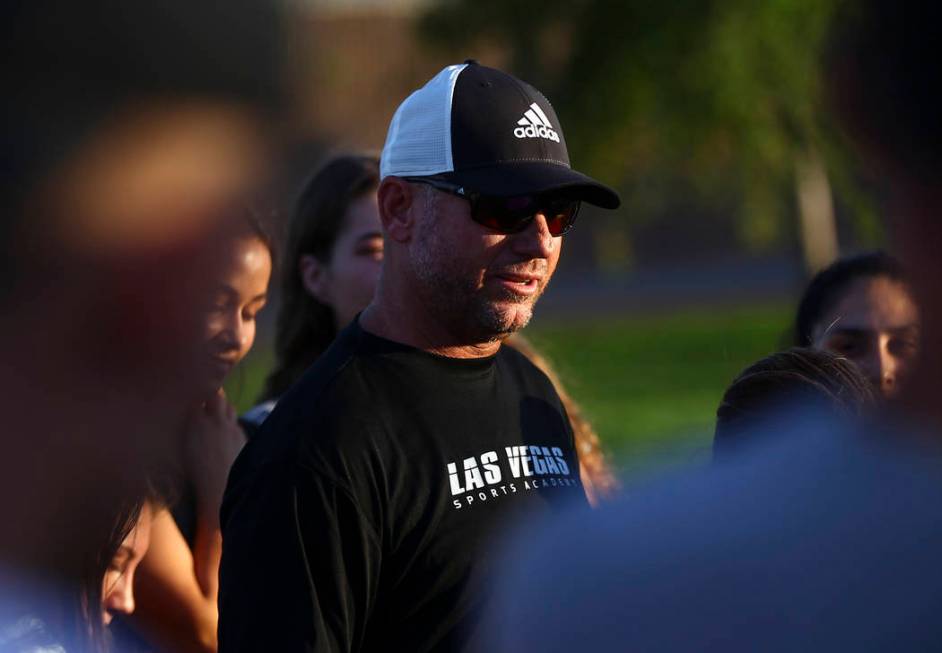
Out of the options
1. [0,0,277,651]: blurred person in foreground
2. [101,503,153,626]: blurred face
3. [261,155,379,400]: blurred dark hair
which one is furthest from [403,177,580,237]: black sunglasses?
[0,0,277,651]: blurred person in foreground

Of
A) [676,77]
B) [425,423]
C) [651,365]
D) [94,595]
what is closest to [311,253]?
[425,423]

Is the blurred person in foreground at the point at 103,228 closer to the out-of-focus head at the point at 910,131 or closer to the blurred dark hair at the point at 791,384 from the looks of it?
the out-of-focus head at the point at 910,131

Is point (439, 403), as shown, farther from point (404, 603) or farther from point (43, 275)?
point (43, 275)

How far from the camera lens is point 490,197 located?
2562 millimetres

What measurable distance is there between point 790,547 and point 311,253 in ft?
10.1

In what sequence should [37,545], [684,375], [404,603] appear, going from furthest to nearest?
[684,375] < [404,603] < [37,545]

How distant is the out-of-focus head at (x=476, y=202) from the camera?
2.59 metres

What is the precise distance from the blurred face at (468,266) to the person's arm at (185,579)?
893 mm

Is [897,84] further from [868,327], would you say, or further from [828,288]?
[828,288]

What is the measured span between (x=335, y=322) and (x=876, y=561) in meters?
3.07

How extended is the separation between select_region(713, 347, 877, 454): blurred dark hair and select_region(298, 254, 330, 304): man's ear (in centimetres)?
165

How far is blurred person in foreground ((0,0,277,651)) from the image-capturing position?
0.62 m

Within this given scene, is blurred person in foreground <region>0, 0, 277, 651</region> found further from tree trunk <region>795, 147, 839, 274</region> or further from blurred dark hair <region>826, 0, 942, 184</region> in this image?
tree trunk <region>795, 147, 839, 274</region>

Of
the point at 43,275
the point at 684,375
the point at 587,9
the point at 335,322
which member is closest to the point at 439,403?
the point at 335,322
